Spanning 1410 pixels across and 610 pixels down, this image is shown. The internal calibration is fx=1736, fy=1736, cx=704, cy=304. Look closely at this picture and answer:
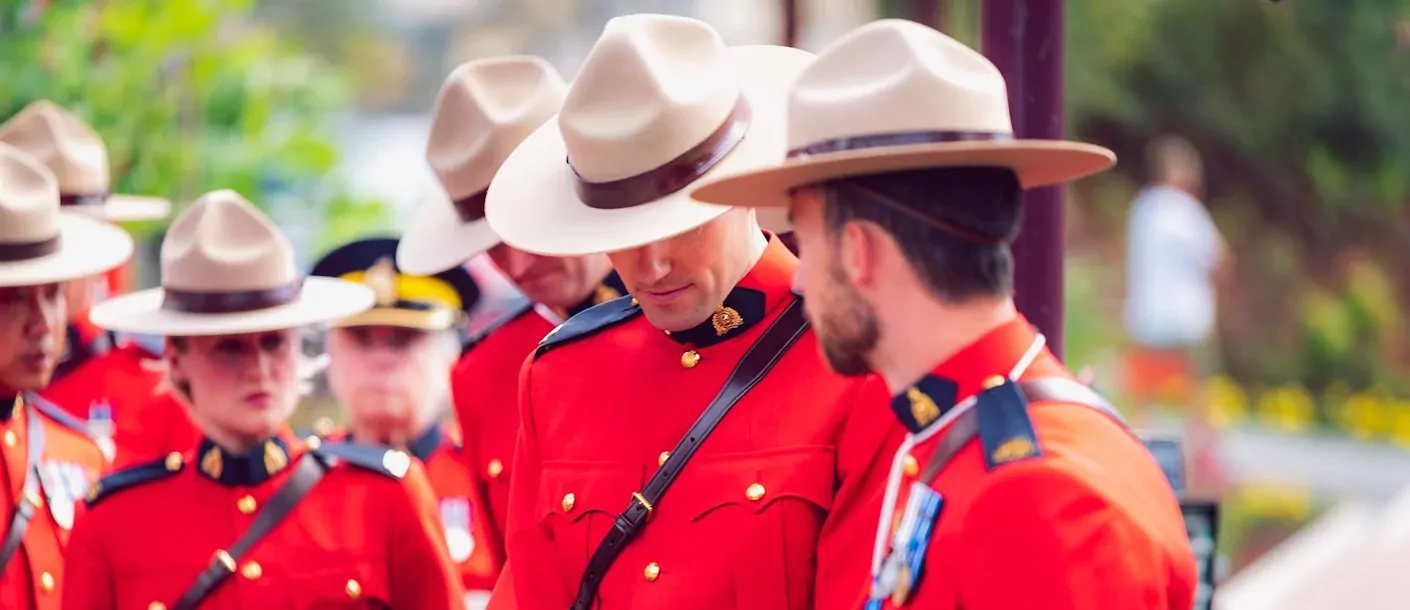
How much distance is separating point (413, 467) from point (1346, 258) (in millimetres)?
14245

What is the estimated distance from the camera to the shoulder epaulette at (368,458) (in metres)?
3.96

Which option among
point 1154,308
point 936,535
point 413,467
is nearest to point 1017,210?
point 936,535

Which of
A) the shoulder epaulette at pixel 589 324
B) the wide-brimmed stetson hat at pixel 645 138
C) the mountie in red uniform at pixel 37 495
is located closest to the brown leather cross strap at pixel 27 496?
the mountie in red uniform at pixel 37 495

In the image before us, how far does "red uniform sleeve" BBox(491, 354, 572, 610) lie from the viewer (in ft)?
10.6

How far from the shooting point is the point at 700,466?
303 cm

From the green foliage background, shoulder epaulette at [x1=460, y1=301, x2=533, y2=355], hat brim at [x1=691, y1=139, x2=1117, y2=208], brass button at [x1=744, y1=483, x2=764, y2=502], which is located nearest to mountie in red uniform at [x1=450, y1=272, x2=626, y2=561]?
shoulder epaulette at [x1=460, y1=301, x2=533, y2=355]

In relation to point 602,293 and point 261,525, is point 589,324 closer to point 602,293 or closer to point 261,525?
point 602,293

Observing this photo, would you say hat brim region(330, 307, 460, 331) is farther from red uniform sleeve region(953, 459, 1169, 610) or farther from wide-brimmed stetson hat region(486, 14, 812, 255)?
red uniform sleeve region(953, 459, 1169, 610)

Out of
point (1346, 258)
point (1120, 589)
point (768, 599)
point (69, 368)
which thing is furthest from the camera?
point (1346, 258)

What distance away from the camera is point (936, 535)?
7.96 feet

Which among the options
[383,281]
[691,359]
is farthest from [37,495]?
[691,359]

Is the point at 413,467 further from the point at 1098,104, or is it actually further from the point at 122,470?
the point at 1098,104

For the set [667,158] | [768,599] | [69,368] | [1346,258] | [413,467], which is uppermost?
[667,158]

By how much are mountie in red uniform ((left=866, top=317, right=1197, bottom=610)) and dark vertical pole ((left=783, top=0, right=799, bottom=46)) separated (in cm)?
465
